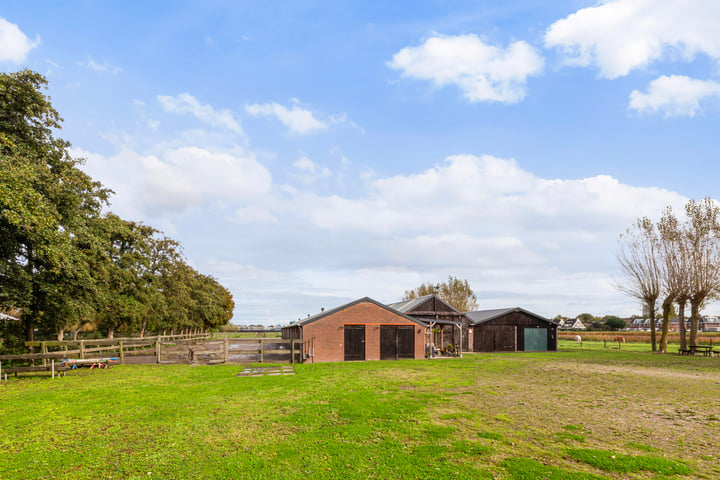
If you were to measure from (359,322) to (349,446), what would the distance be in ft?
72.8

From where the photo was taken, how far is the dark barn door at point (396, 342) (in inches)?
1223

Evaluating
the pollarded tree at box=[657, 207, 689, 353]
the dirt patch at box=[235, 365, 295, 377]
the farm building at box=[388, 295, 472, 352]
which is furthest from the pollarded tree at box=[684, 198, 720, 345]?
the dirt patch at box=[235, 365, 295, 377]

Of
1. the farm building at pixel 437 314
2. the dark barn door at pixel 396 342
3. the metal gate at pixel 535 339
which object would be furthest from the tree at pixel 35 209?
the metal gate at pixel 535 339

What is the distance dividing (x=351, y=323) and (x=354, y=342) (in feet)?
4.60

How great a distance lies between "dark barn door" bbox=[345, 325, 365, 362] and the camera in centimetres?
3016

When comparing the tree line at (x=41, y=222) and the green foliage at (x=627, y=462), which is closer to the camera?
the green foliage at (x=627, y=462)

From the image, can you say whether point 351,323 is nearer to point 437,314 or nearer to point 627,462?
point 437,314

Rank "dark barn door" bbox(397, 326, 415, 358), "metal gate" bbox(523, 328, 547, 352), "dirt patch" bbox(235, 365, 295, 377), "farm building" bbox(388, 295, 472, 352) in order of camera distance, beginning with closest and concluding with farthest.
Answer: "dirt patch" bbox(235, 365, 295, 377), "dark barn door" bbox(397, 326, 415, 358), "farm building" bbox(388, 295, 472, 352), "metal gate" bbox(523, 328, 547, 352)

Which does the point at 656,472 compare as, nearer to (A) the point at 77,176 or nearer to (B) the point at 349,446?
(B) the point at 349,446

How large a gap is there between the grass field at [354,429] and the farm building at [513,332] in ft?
81.7

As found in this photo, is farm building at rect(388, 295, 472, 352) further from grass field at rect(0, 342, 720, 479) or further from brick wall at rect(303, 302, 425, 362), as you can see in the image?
grass field at rect(0, 342, 720, 479)

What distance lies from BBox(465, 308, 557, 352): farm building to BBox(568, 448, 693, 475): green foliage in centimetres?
3528

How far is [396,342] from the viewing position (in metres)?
31.4

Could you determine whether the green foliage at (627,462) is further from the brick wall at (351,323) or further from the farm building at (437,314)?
the farm building at (437,314)
